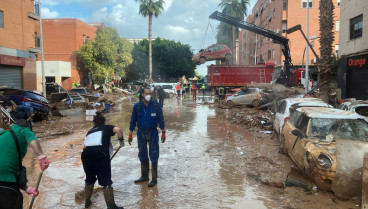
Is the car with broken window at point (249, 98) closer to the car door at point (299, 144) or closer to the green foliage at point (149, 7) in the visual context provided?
the car door at point (299, 144)

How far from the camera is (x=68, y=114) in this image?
670 inches

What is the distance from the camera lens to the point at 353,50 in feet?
65.5

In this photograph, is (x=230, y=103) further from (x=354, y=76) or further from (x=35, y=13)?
(x=35, y=13)

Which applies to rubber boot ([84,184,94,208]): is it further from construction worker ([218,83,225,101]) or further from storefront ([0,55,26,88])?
construction worker ([218,83,225,101])

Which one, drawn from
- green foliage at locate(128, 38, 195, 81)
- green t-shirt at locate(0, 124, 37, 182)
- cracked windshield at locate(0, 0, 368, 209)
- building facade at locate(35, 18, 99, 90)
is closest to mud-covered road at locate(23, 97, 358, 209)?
cracked windshield at locate(0, 0, 368, 209)

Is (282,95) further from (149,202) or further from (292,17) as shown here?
(292,17)

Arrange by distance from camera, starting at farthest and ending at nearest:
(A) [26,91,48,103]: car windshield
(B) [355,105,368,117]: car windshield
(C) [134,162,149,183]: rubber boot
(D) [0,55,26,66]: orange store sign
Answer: (D) [0,55,26,66]: orange store sign, (A) [26,91,48,103]: car windshield, (B) [355,105,368,117]: car windshield, (C) [134,162,149,183]: rubber boot

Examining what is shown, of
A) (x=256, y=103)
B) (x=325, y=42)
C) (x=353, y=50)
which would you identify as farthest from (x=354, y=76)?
(x=325, y=42)

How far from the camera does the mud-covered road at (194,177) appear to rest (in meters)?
4.91

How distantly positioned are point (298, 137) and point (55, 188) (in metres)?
4.85

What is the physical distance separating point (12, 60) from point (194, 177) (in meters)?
18.6

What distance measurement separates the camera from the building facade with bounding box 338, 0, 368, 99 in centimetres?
1876

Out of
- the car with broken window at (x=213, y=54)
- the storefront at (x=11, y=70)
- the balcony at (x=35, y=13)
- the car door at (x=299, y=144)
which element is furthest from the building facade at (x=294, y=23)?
the car door at (x=299, y=144)

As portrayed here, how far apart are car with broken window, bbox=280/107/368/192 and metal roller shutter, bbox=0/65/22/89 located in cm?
1868
